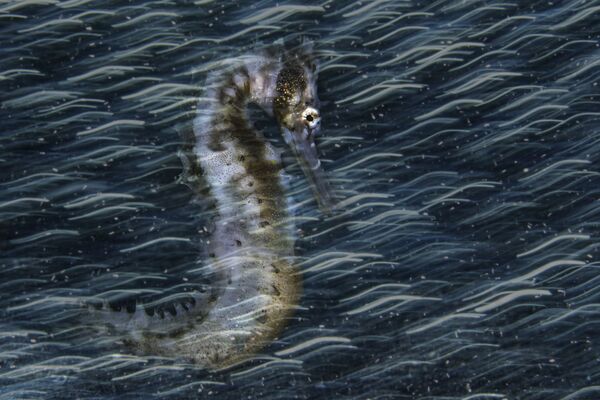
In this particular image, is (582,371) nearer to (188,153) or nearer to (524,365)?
(524,365)

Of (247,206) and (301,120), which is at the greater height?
(301,120)

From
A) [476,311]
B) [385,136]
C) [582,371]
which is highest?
[385,136]

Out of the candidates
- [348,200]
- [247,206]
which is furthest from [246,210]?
[348,200]

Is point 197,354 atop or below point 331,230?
below

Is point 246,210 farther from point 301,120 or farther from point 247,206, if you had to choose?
point 301,120

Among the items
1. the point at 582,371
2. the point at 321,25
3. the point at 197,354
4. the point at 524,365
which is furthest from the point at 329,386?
the point at 321,25
